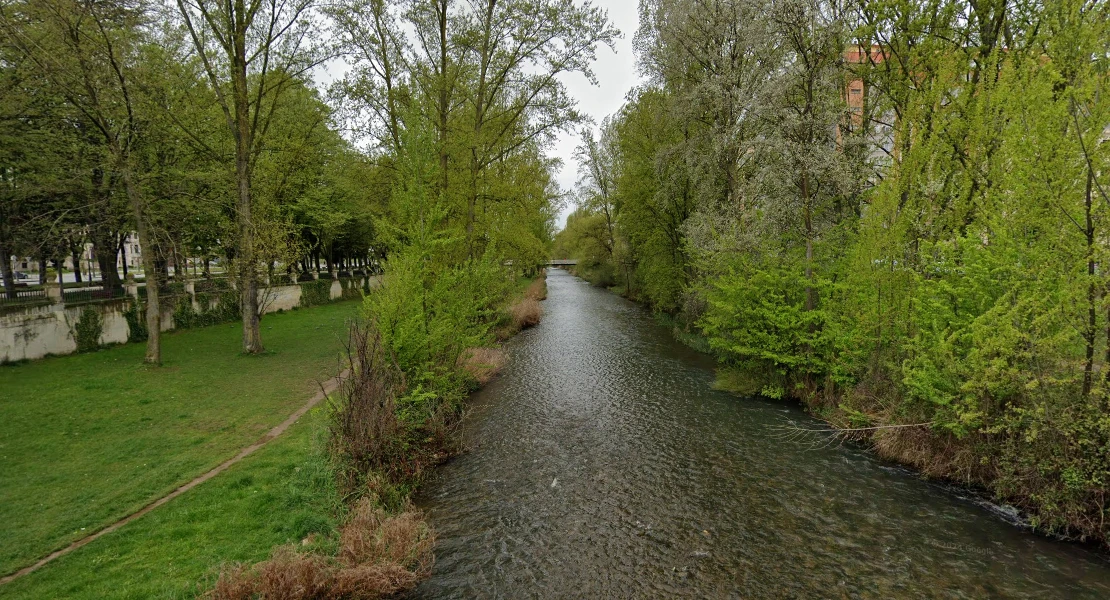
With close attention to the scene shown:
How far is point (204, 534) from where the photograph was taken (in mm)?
6586

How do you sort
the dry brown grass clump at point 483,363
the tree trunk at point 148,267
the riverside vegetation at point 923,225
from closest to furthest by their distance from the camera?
the riverside vegetation at point 923,225, the tree trunk at point 148,267, the dry brown grass clump at point 483,363

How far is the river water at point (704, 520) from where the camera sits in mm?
6410

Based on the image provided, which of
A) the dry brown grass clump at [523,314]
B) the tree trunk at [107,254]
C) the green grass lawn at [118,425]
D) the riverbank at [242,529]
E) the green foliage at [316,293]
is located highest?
the tree trunk at [107,254]

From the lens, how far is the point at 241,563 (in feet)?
18.9

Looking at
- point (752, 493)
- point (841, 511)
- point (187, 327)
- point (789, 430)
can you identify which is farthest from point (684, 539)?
point (187, 327)

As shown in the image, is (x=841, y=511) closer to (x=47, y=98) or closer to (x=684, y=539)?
(x=684, y=539)

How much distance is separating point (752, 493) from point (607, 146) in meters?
29.0

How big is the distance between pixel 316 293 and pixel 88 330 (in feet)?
55.2

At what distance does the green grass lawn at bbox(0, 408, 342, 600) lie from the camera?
217 inches

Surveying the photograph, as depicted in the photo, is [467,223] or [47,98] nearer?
[47,98]

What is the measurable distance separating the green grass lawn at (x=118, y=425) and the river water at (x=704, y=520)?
3.57 meters

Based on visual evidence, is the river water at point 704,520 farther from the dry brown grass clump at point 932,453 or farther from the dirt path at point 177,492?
the dirt path at point 177,492

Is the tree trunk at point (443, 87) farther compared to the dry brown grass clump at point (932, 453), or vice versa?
the tree trunk at point (443, 87)

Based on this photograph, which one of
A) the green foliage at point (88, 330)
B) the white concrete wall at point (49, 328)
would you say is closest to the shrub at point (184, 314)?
the white concrete wall at point (49, 328)
